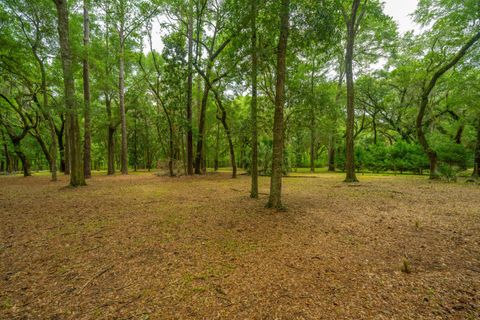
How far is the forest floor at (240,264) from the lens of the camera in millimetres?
1979

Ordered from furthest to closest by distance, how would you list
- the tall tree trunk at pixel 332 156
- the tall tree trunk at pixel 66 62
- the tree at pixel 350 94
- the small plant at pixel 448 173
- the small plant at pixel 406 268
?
the tall tree trunk at pixel 332 156 → the small plant at pixel 448 173 → the tree at pixel 350 94 → the tall tree trunk at pixel 66 62 → the small plant at pixel 406 268

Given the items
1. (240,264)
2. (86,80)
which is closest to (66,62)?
(86,80)

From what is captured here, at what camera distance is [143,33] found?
45.0ft

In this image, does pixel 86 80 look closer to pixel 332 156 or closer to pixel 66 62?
pixel 66 62

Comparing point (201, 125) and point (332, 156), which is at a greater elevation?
point (201, 125)

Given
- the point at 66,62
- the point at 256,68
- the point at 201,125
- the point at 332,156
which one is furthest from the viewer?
the point at 332,156

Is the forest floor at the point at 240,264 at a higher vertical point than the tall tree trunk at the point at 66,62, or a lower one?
lower

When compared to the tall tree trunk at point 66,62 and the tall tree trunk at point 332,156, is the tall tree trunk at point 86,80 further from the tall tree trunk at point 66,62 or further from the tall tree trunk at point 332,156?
the tall tree trunk at point 332,156

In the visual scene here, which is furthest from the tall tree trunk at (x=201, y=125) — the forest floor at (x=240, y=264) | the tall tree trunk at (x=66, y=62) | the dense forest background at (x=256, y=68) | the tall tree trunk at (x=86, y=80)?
the forest floor at (x=240, y=264)

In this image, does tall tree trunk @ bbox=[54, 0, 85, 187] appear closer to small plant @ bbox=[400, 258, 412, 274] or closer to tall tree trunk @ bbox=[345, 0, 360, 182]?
small plant @ bbox=[400, 258, 412, 274]

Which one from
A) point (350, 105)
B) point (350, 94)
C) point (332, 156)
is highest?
point (350, 94)

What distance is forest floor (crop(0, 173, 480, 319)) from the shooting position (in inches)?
77.9

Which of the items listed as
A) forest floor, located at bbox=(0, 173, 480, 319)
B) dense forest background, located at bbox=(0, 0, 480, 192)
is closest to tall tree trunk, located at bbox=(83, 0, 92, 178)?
dense forest background, located at bbox=(0, 0, 480, 192)

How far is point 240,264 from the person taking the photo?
279 cm
